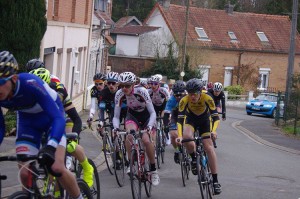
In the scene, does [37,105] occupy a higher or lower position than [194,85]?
lower

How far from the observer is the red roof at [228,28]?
190 ft

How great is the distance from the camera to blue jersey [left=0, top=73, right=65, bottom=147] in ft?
19.4

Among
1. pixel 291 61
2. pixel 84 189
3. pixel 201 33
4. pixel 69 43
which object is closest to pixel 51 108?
pixel 84 189

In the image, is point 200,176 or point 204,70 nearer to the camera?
point 200,176

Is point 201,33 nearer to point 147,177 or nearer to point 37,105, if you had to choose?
point 147,177

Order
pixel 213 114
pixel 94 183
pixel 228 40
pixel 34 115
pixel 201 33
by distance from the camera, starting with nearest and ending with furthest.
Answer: pixel 34 115 → pixel 94 183 → pixel 213 114 → pixel 201 33 → pixel 228 40

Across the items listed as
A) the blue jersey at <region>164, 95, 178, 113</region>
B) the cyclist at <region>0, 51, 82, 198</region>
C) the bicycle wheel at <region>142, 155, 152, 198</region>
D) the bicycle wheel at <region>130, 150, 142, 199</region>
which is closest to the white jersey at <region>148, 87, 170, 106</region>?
the blue jersey at <region>164, 95, 178, 113</region>

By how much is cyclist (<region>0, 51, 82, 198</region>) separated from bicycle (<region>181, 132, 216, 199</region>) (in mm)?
3647

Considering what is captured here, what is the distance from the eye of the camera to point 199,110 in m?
10.7

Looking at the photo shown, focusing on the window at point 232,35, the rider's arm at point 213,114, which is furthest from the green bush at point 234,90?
the rider's arm at point 213,114

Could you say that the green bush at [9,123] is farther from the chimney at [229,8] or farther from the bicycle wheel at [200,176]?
the chimney at [229,8]

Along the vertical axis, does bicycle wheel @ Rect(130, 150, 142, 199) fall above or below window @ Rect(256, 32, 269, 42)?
below

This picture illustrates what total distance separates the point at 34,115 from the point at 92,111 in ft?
21.0

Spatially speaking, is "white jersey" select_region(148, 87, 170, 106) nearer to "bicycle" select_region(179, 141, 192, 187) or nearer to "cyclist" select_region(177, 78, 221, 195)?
"bicycle" select_region(179, 141, 192, 187)
